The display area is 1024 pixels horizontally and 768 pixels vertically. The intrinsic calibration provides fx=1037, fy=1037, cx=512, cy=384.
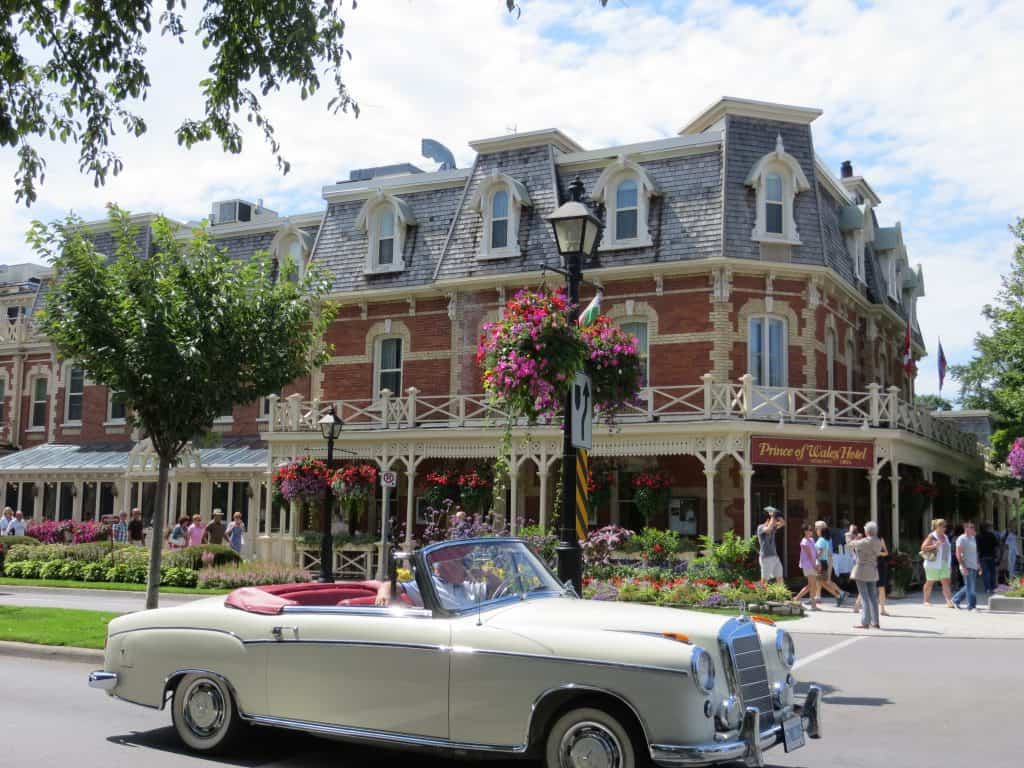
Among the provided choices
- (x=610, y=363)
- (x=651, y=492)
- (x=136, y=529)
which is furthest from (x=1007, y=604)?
(x=136, y=529)

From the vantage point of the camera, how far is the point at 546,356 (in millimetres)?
10742

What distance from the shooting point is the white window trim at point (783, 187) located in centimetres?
2395

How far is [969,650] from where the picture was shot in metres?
13.3

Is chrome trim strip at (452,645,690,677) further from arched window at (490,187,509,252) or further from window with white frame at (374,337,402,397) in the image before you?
window with white frame at (374,337,402,397)

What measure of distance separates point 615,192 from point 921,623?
41.8 ft

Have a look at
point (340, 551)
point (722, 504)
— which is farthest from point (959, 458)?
point (340, 551)

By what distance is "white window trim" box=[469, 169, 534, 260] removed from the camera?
25.8 m

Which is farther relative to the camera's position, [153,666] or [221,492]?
[221,492]

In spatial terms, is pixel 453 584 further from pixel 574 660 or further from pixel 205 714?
pixel 205 714

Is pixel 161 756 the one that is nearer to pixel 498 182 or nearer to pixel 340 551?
pixel 340 551

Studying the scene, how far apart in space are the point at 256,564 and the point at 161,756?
642 inches

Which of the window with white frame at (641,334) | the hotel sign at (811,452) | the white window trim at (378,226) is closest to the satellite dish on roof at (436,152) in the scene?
the white window trim at (378,226)

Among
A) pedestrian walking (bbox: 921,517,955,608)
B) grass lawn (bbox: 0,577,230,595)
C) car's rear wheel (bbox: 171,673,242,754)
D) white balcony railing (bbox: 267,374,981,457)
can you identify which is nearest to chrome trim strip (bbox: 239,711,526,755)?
car's rear wheel (bbox: 171,673,242,754)

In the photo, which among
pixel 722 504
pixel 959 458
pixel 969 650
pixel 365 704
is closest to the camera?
pixel 365 704
